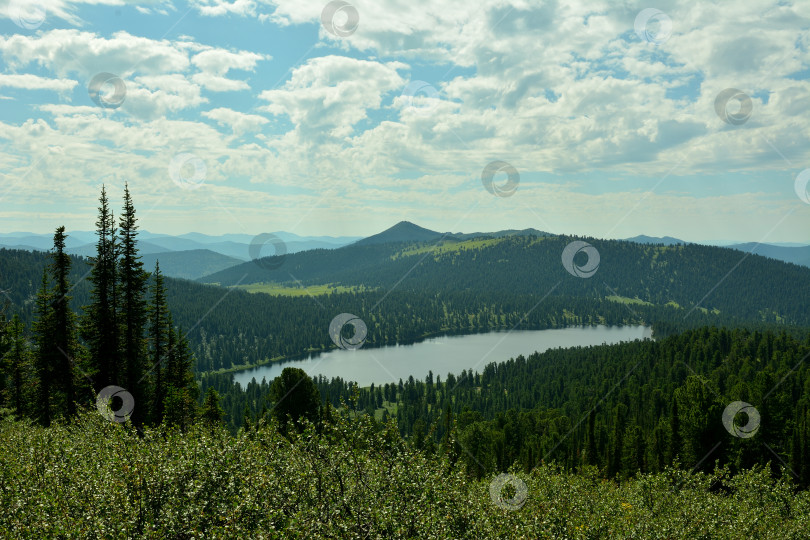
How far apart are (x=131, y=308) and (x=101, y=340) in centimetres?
339

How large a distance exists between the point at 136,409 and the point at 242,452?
31771mm

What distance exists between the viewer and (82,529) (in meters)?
11.1

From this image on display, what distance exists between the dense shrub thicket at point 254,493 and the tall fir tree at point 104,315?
22.3 metres

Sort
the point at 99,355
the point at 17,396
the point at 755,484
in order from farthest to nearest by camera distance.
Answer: the point at 17,396
the point at 99,355
the point at 755,484

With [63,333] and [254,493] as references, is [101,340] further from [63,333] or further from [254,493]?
[254,493]

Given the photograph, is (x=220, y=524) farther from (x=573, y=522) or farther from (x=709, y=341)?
(x=709, y=341)

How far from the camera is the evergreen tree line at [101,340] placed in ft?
127

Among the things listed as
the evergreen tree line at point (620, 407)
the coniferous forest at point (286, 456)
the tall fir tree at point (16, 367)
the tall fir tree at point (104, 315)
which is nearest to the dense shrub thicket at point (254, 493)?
the coniferous forest at point (286, 456)

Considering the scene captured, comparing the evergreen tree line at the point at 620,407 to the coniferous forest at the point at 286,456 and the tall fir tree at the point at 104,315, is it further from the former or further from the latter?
the tall fir tree at the point at 104,315

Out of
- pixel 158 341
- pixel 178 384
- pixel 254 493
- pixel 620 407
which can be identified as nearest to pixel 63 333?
pixel 158 341

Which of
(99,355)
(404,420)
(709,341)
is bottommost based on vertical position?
(404,420)

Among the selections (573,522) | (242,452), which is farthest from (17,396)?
(573,522)

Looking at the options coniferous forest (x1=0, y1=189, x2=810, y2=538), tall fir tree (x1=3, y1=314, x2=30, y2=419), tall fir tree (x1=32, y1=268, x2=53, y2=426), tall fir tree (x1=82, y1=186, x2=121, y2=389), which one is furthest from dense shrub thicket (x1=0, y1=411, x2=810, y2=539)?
tall fir tree (x1=3, y1=314, x2=30, y2=419)

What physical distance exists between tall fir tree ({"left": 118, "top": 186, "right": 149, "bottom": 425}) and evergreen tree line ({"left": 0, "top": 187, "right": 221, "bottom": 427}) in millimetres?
73
